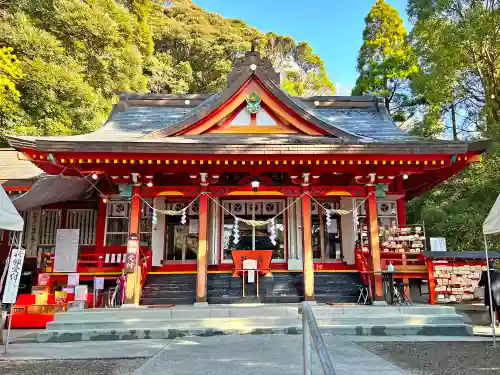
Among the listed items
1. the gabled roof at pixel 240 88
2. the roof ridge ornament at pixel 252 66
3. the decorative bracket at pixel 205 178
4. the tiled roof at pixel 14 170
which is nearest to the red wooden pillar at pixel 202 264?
the decorative bracket at pixel 205 178

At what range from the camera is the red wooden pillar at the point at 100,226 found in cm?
1206

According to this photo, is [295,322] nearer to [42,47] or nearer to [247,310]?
[247,310]

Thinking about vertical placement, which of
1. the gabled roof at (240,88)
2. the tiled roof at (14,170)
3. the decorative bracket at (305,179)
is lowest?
the decorative bracket at (305,179)

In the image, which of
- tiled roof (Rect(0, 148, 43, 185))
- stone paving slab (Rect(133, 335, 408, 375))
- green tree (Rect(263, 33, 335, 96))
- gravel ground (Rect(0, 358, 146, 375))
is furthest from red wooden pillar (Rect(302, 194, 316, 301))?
green tree (Rect(263, 33, 335, 96))

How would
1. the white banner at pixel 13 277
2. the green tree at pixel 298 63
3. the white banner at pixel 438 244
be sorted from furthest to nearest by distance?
the green tree at pixel 298 63
the white banner at pixel 438 244
the white banner at pixel 13 277

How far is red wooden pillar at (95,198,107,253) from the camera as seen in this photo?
12062 mm

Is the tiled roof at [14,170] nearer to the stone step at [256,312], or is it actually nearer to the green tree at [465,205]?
the stone step at [256,312]

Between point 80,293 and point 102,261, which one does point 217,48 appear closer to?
point 102,261

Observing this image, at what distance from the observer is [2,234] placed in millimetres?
12695

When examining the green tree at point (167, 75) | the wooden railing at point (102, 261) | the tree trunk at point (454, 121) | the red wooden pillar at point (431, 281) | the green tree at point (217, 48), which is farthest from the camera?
the green tree at point (217, 48)

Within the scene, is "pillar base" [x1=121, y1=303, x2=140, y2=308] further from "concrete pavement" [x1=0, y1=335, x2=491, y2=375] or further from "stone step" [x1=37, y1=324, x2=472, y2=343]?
"concrete pavement" [x1=0, y1=335, x2=491, y2=375]

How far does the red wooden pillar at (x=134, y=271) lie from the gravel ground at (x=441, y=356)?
5494 millimetres

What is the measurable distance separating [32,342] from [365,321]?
7034 mm

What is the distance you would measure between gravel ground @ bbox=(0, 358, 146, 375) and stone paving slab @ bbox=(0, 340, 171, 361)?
0.28 m
